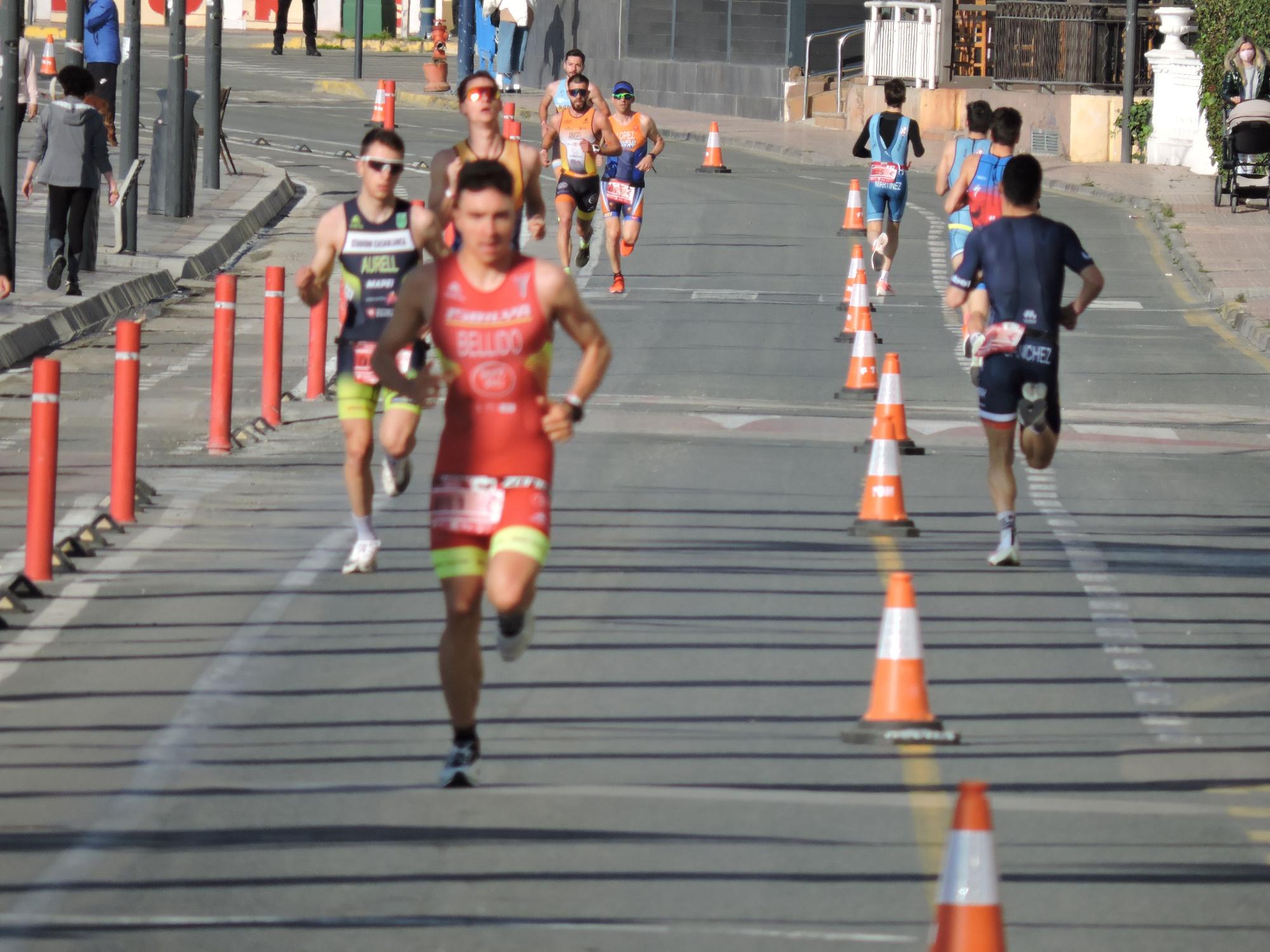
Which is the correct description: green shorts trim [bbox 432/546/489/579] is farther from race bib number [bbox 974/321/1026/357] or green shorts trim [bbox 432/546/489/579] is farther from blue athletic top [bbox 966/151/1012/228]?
blue athletic top [bbox 966/151/1012/228]

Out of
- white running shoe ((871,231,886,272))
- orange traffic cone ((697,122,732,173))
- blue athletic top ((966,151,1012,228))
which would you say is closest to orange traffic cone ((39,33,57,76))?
orange traffic cone ((697,122,732,173))

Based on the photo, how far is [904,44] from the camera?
42781mm

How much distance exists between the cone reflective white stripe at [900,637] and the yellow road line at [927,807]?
0.32 meters

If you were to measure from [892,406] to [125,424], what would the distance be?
4.28m

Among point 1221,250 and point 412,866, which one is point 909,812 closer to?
point 412,866

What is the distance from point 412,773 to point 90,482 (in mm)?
6573

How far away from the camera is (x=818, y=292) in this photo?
23438 millimetres

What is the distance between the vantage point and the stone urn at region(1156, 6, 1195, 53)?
35.9m

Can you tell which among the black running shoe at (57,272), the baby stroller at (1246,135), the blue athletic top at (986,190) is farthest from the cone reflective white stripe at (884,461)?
the baby stroller at (1246,135)

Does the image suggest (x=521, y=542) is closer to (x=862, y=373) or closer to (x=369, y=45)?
(x=862, y=373)

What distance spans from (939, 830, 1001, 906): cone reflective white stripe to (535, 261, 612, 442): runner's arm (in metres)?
2.63

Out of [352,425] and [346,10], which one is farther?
[346,10]

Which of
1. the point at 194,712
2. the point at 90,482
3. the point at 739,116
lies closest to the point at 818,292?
the point at 90,482

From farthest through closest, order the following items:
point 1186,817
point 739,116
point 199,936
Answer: point 739,116
point 1186,817
point 199,936
